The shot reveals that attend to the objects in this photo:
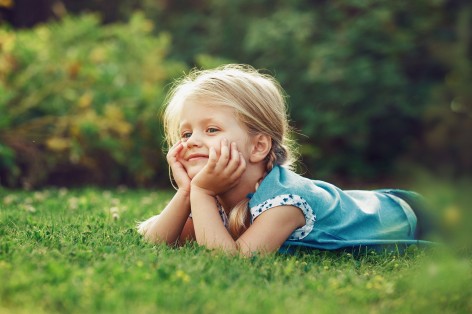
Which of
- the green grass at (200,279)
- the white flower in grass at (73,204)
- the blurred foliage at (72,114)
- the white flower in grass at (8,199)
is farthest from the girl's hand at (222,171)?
the blurred foliage at (72,114)

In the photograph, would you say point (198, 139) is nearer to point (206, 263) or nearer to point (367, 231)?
point (206, 263)

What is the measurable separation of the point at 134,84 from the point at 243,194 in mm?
4905

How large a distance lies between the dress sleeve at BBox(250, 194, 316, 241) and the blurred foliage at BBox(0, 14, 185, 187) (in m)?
3.67

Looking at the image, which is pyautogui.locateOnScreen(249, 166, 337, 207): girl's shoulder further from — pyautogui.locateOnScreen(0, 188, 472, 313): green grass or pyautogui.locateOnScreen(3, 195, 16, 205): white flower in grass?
pyautogui.locateOnScreen(3, 195, 16, 205): white flower in grass

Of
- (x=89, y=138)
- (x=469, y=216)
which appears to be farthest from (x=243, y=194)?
(x=89, y=138)

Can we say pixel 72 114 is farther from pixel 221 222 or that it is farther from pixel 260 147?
pixel 221 222

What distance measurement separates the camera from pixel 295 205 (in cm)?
294

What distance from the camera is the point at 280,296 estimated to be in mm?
2145

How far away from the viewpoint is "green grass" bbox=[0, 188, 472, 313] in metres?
→ 1.97

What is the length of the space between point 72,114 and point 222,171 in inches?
169

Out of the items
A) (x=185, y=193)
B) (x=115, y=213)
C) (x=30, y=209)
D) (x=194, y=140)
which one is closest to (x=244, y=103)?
(x=194, y=140)

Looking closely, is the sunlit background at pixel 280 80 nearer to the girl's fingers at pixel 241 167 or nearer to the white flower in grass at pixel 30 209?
the white flower in grass at pixel 30 209

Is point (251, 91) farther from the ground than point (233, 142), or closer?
farther from the ground

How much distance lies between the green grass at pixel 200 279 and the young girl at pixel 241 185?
127mm
